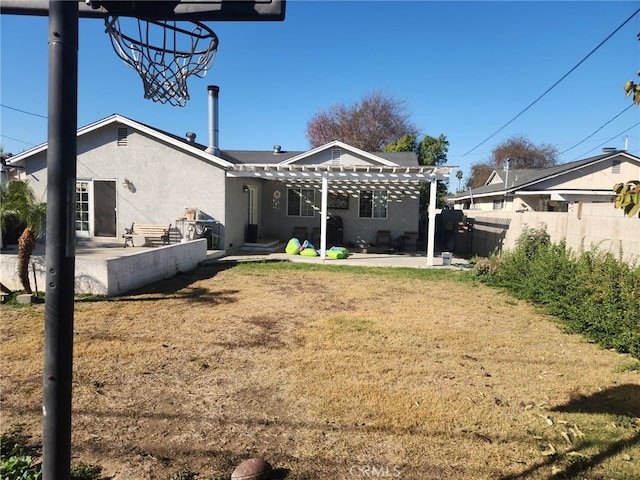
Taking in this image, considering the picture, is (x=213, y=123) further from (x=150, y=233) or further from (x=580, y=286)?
(x=580, y=286)

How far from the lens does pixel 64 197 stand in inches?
70.9

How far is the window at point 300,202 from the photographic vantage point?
1684cm

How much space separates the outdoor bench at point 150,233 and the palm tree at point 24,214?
17.9ft

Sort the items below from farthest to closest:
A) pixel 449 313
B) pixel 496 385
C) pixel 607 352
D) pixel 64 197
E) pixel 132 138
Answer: pixel 132 138 < pixel 449 313 < pixel 607 352 < pixel 496 385 < pixel 64 197

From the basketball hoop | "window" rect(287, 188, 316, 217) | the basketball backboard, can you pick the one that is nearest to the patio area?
"window" rect(287, 188, 316, 217)

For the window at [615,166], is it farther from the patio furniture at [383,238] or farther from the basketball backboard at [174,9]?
the basketball backboard at [174,9]

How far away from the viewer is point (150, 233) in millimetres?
12953

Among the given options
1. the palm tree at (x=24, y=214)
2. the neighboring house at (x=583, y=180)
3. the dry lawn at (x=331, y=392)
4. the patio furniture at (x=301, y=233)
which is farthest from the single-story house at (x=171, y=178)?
the neighboring house at (x=583, y=180)

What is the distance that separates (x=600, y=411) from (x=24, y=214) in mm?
8913

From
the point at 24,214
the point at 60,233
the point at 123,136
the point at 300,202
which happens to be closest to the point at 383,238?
the point at 300,202

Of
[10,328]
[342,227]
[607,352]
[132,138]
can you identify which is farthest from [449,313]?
[132,138]

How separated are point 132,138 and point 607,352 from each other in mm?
14058

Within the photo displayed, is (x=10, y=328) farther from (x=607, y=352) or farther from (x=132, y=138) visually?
(x=132, y=138)

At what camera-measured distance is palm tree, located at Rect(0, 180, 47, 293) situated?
6738 millimetres
